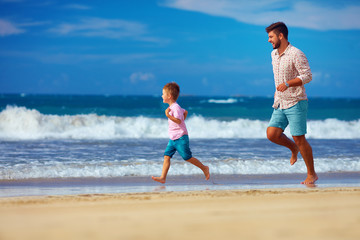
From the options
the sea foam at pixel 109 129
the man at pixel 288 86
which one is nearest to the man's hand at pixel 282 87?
the man at pixel 288 86

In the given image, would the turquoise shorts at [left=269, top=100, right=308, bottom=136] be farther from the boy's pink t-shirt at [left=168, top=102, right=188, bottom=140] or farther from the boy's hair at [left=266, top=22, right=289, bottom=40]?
the boy's pink t-shirt at [left=168, top=102, right=188, bottom=140]

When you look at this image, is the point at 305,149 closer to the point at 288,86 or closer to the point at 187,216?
the point at 288,86

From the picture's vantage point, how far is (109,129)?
14.6 meters

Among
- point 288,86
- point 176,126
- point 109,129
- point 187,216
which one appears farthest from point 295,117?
point 109,129

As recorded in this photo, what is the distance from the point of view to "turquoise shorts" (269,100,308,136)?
18.1 ft

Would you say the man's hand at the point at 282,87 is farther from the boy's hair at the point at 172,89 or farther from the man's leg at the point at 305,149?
the boy's hair at the point at 172,89

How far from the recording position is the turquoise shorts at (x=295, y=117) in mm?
5505

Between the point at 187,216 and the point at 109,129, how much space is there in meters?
11.1

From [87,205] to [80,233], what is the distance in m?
1.09

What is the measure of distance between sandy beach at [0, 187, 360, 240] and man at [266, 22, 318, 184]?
0.87 m

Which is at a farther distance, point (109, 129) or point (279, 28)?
point (109, 129)

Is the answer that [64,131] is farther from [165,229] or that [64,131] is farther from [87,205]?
[165,229]

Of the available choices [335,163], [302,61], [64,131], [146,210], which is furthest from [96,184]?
[64,131]

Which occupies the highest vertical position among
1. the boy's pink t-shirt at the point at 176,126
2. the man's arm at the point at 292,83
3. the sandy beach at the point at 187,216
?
the man's arm at the point at 292,83
